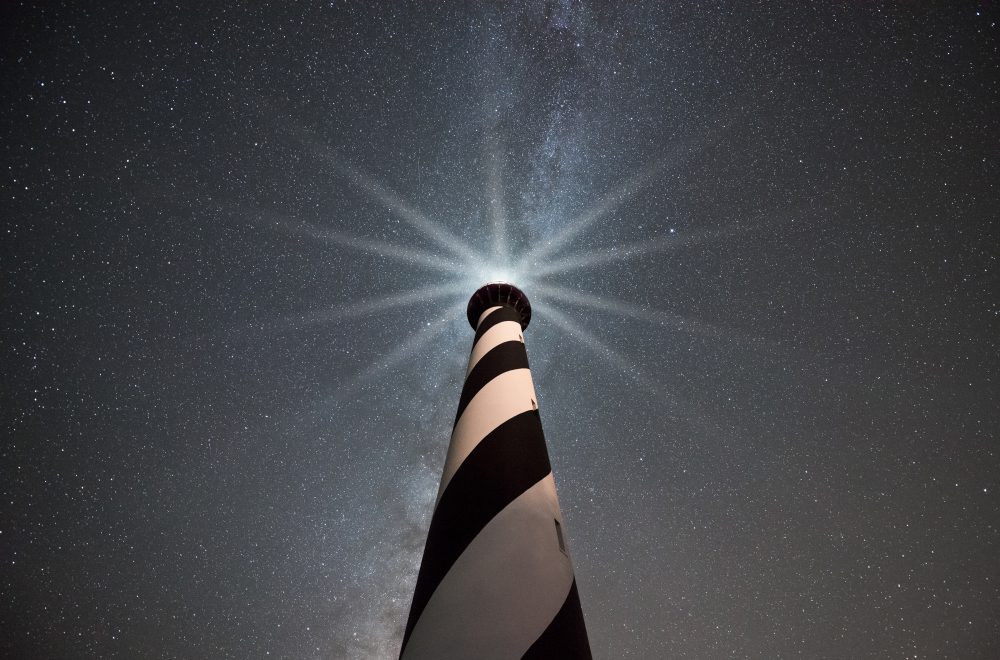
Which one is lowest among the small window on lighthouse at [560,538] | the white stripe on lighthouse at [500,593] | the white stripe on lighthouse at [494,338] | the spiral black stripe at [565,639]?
the spiral black stripe at [565,639]

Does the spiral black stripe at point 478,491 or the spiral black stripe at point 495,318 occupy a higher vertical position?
the spiral black stripe at point 495,318

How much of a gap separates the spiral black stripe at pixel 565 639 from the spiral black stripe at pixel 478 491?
0.65m

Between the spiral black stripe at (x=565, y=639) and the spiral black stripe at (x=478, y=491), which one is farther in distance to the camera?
the spiral black stripe at (x=478, y=491)

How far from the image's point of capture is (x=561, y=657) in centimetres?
249

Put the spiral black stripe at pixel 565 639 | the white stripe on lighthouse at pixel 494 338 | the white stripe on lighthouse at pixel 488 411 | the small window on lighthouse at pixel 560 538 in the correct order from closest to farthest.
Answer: the spiral black stripe at pixel 565 639
the small window on lighthouse at pixel 560 538
the white stripe on lighthouse at pixel 488 411
the white stripe on lighthouse at pixel 494 338

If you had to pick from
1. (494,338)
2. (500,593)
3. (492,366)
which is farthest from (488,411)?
(500,593)

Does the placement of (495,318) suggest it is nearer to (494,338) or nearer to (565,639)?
(494,338)

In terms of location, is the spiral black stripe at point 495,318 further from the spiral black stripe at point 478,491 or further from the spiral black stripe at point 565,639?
the spiral black stripe at point 565,639

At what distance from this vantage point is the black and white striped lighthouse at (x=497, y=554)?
2.51m

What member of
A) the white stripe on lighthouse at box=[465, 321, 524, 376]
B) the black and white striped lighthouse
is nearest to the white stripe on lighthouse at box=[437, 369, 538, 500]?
the black and white striped lighthouse

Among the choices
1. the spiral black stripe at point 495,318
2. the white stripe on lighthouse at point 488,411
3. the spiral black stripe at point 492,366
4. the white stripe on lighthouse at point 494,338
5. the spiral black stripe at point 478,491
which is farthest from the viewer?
the spiral black stripe at point 495,318

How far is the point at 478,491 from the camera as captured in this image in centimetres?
316

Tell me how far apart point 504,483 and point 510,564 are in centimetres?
53

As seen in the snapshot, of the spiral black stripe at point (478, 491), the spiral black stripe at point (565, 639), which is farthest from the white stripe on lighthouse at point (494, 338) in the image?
the spiral black stripe at point (565, 639)
